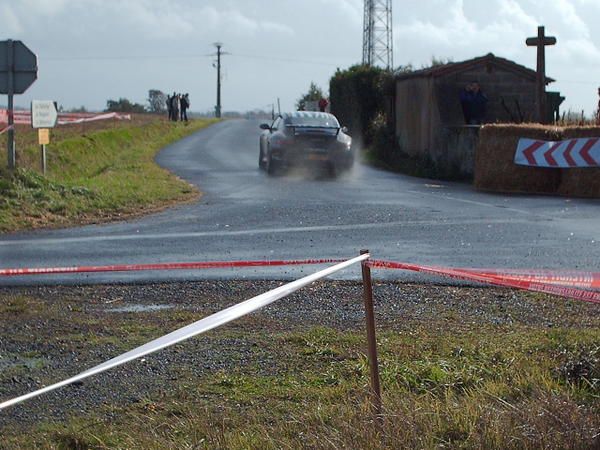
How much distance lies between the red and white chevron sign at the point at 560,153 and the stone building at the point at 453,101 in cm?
454

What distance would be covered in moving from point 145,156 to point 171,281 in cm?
2274

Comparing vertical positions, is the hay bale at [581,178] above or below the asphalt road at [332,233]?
above

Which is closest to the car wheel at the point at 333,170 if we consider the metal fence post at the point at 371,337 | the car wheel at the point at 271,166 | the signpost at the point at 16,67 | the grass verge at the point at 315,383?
the car wheel at the point at 271,166

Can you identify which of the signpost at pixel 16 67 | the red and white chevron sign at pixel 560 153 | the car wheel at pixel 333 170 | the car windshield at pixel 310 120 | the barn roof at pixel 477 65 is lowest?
the car wheel at pixel 333 170

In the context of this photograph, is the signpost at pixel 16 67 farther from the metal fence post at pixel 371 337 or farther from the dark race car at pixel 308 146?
the metal fence post at pixel 371 337

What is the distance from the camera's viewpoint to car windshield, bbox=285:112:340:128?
25.8 m

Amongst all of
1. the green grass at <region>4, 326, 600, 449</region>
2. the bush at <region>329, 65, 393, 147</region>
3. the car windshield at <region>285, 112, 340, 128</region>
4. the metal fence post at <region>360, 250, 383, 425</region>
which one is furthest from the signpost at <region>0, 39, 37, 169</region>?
the bush at <region>329, 65, 393, 147</region>

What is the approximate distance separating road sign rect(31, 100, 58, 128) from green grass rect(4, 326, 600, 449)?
14705 mm

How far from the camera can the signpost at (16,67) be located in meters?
17.6

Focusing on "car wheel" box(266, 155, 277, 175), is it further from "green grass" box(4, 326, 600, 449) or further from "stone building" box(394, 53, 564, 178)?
"green grass" box(4, 326, 600, 449)

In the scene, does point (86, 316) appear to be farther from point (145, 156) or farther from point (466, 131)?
point (145, 156)

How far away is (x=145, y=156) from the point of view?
33.1 meters

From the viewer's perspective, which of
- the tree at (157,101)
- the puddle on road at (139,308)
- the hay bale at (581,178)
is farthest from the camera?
the tree at (157,101)

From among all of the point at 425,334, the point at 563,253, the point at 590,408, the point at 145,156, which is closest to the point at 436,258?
the point at 563,253
